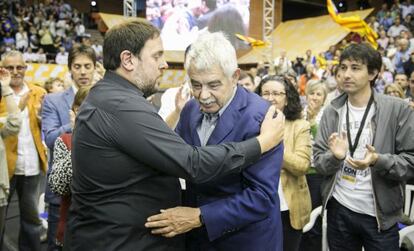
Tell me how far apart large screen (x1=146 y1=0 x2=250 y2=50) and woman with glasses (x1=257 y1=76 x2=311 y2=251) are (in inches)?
583

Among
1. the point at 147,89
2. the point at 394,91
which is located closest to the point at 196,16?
the point at 394,91

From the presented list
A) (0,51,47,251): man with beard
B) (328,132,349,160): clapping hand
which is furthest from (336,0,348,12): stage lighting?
(328,132,349,160): clapping hand

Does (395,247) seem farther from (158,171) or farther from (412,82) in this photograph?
(412,82)

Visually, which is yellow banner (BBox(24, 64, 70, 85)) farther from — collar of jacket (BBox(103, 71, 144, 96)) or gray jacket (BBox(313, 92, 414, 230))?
collar of jacket (BBox(103, 71, 144, 96))

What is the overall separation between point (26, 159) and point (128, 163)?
2.36 m

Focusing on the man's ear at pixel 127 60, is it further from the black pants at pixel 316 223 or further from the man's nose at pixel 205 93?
the black pants at pixel 316 223

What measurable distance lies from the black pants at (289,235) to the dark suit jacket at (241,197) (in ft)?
2.76

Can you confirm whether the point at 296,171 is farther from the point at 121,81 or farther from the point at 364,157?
the point at 121,81

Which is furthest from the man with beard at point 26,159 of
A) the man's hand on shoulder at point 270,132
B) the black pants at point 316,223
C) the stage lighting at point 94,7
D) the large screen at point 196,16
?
the stage lighting at point 94,7

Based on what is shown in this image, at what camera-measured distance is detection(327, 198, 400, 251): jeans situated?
2.30 m

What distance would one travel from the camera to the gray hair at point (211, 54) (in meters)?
1.59

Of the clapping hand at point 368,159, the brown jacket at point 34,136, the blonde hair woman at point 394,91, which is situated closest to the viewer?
the clapping hand at point 368,159

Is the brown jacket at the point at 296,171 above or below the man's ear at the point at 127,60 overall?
below

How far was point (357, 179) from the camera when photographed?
2381mm
